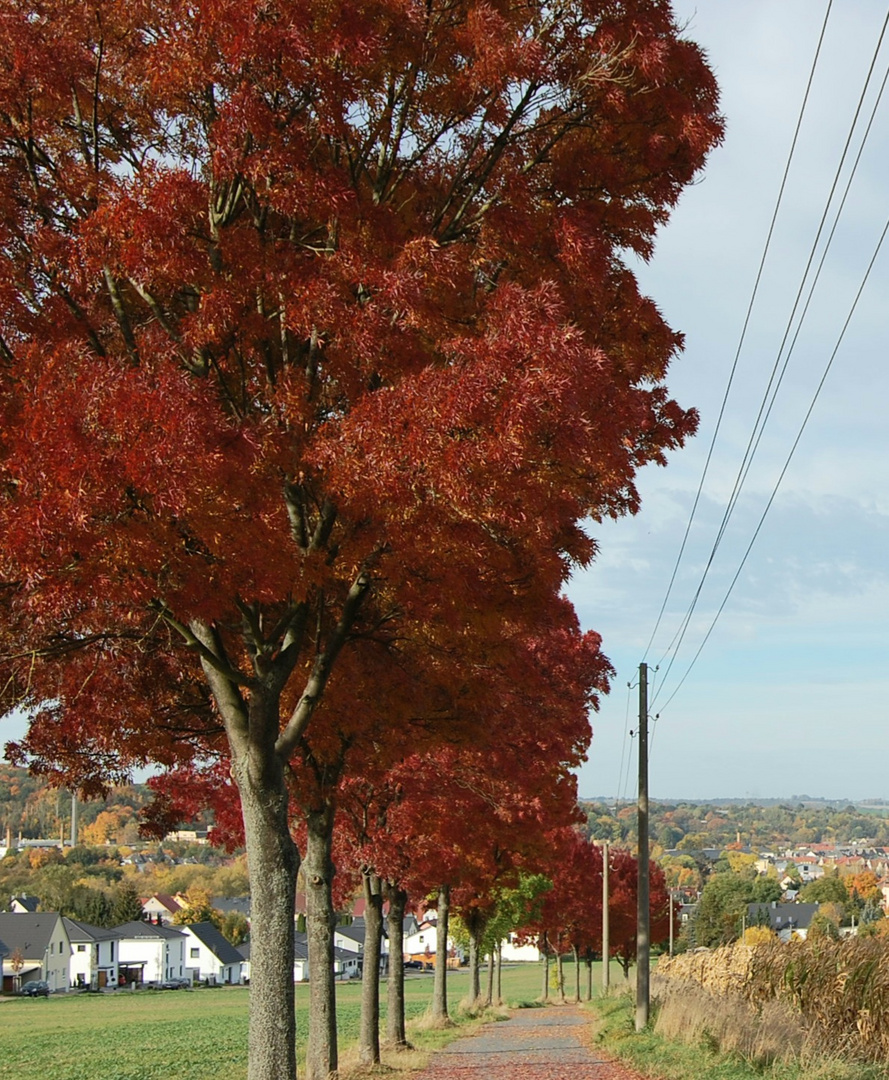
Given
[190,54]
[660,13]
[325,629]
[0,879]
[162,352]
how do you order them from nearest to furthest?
[190,54] < [162,352] < [660,13] < [325,629] < [0,879]

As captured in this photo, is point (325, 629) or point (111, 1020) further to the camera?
point (111, 1020)

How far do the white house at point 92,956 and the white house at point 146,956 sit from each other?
3.34 feet

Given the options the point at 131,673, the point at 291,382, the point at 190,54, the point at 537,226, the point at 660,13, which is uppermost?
the point at 660,13

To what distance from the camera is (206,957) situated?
121875 millimetres

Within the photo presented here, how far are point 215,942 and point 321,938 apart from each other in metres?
115

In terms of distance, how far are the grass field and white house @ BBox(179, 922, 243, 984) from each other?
36.0m

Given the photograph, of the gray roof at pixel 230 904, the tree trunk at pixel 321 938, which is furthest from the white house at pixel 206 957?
the tree trunk at pixel 321 938

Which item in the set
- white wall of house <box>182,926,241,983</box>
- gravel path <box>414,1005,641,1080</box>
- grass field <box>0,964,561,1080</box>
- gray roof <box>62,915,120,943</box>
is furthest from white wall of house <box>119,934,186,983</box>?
gravel path <box>414,1005,641,1080</box>

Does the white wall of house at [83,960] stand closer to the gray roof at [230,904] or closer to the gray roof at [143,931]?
the gray roof at [143,931]

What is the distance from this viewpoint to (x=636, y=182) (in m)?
9.95

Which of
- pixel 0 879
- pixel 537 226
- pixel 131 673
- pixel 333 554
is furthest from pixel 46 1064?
pixel 0 879

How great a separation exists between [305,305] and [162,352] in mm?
1223

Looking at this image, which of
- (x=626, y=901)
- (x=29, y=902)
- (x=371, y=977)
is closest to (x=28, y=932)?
(x=29, y=902)

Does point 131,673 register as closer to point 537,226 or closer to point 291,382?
point 291,382
